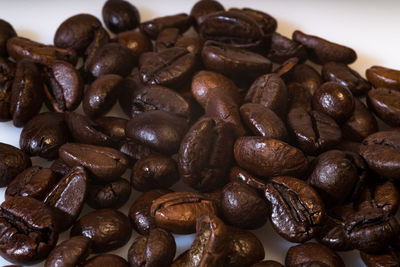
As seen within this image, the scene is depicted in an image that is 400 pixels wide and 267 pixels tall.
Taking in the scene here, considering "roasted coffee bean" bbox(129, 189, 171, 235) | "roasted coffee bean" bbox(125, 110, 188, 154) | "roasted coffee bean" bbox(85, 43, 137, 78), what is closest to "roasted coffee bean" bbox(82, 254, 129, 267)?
"roasted coffee bean" bbox(129, 189, 171, 235)

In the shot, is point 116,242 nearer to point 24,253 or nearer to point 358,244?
point 24,253

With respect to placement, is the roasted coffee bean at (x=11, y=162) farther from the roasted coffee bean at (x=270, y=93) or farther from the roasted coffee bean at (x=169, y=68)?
the roasted coffee bean at (x=270, y=93)

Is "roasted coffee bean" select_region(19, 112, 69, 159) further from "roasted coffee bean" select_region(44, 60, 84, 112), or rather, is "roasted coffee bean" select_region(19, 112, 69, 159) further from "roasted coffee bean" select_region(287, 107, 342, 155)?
"roasted coffee bean" select_region(287, 107, 342, 155)

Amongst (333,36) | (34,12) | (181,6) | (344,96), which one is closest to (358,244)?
(344,96)

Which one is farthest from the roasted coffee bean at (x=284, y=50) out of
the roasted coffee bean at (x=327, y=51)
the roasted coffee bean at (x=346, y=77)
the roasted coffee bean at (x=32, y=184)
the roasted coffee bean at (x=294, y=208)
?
the roasted coffee bean at (x=32, y=184)

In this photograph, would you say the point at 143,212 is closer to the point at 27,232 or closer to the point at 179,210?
the point at 179,210

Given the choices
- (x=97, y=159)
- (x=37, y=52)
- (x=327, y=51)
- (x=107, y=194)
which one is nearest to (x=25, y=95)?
(x=37, y=52)
